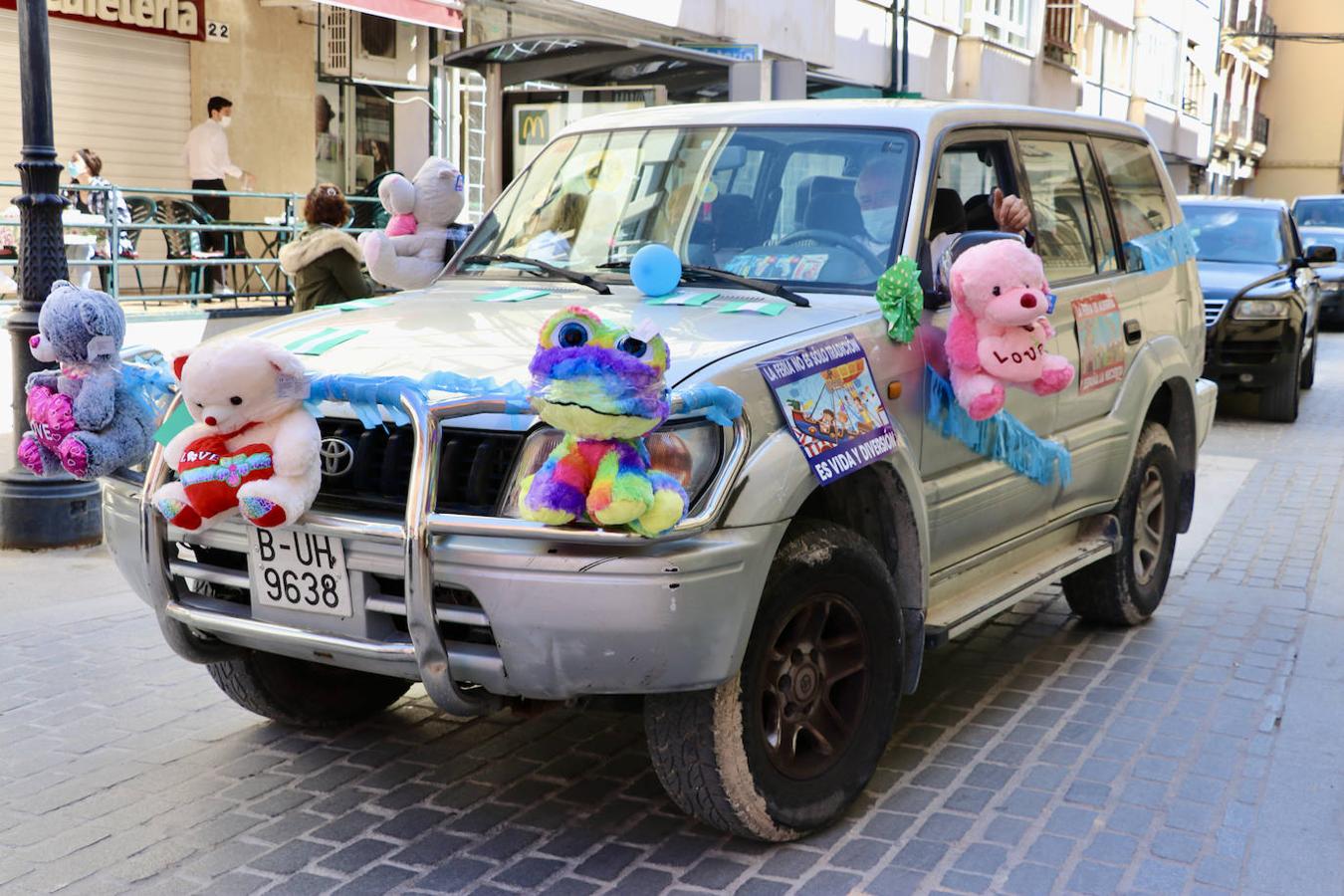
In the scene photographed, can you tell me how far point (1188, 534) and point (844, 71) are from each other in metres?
19.1

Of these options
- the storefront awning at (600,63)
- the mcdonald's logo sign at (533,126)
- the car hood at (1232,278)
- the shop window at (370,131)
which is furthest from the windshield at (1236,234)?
the shop window at (370,131)

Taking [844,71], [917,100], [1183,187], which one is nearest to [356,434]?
[917,100]

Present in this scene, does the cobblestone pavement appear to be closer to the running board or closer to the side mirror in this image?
the running board

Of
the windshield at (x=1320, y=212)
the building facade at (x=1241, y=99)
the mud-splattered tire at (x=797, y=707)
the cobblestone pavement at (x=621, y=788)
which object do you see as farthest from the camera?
the building facade at (x=1241, y=99)

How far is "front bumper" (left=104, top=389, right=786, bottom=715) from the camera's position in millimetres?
3465

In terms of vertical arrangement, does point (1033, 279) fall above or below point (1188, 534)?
above

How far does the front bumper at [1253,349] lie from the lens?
13297mm

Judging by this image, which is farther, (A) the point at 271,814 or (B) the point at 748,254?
(B) the point at 748,254

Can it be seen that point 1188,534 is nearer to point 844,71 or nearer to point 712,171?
point 712,171

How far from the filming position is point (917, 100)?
5305 mm

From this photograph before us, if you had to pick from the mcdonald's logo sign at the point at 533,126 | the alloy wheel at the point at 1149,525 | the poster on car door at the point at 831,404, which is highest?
the mcdonald's logo sign at the point at 533,126

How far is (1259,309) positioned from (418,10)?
8.54 metres

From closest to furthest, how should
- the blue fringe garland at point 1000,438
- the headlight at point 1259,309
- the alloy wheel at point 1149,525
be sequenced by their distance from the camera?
the blue fringe garland at point 1000,438 → the alloy wheel at point 1149,525 → the headlight at point 1259,309

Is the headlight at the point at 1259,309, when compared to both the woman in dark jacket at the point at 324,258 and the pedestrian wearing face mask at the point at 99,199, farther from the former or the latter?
the pedestrian wearing face mask at the point at 99,199
